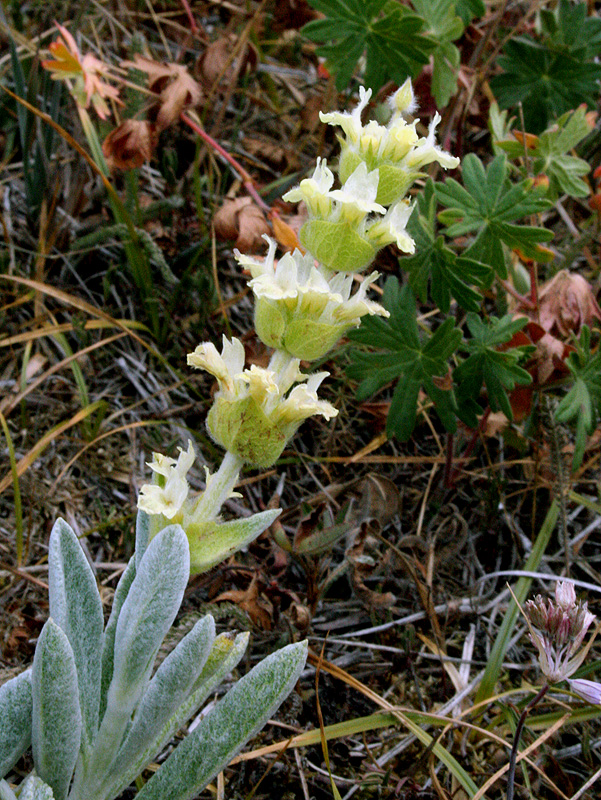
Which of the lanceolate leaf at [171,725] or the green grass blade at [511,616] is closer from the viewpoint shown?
the lanceolate leaf at [171,725]

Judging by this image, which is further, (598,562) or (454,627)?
(598,562)

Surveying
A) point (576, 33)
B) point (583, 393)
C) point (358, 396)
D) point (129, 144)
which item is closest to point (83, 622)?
point (358, 396)

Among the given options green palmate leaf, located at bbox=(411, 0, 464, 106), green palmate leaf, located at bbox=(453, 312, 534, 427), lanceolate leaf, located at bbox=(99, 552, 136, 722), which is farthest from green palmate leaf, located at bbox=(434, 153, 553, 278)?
lanceolate leaf, located at bbox=(99, 552, 136, 722)

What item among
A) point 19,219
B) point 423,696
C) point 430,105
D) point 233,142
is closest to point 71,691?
point 423,696

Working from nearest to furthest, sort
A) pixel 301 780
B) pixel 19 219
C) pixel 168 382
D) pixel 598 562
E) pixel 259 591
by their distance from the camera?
pixel 301 780 < pixel 259 591 < pixel 598 562 < pixel 168 382 < pixel 19 219

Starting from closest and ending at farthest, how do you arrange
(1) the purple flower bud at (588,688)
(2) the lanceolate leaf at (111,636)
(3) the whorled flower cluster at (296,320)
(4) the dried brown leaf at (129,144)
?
(3) the whorled flower cluster at (296,320)
(1) the purple flower bud at (588,688)
(2) the lanceolate leaf at (111,636)
(4) the dried brown leaf at (129,144)

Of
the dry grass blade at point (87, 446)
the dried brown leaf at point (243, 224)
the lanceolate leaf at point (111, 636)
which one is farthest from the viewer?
the dried brown leaf at point (243, 224)

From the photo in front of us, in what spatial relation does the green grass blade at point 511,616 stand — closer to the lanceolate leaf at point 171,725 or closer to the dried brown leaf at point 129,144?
the lanceolate leaf at point 171,725

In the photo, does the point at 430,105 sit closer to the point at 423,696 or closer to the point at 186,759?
the point at 423,696

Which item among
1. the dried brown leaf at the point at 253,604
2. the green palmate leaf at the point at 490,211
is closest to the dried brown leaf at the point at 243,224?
the green palmate leaf at the point at 490,211
